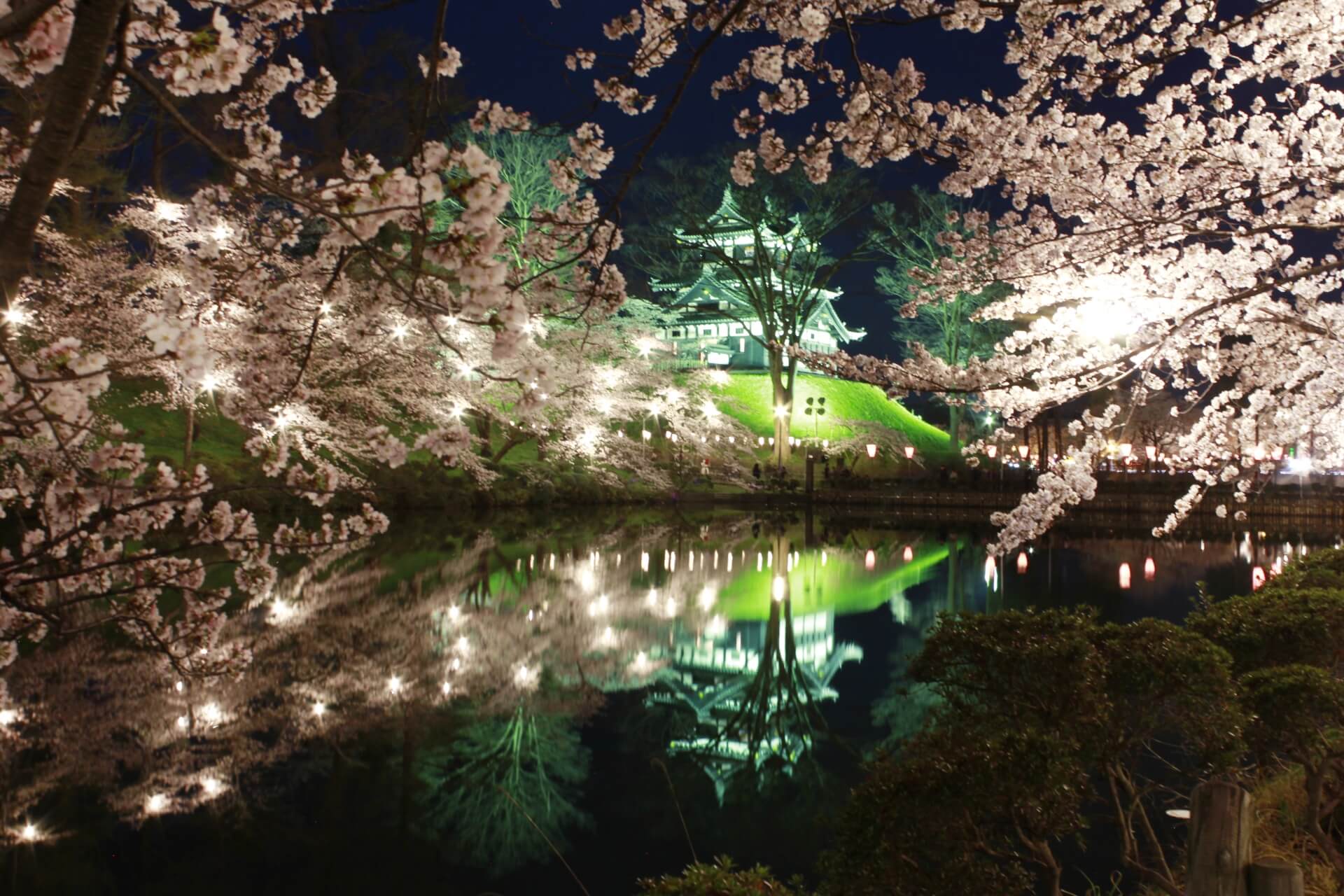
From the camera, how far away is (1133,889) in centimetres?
425

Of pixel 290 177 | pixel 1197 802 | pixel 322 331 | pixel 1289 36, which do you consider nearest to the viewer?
pixel 1197 802

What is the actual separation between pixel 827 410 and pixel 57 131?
46.3 m

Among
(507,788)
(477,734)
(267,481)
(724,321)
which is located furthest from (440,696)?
(724,321)

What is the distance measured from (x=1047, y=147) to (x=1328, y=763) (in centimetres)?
509

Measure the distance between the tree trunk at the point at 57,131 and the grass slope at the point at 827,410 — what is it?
1632 inches

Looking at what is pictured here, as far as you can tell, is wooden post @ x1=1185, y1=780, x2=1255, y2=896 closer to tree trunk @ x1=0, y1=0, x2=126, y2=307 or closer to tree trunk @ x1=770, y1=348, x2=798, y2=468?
tree trunk @ x1=0, y1=0, x2=126, y2=307

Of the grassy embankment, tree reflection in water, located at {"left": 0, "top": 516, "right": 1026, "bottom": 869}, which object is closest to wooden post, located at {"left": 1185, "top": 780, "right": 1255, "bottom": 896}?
tree reflection in water, located at {"left": 0, "top": 516, "right": 1026, "bottom": 869}

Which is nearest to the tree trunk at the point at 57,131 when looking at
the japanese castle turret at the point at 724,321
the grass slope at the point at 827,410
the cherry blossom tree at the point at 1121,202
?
the cherry blossom tree at the point at 1121,202

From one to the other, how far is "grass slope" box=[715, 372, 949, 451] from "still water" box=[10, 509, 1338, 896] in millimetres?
31680

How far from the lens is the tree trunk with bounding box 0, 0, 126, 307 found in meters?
1.93

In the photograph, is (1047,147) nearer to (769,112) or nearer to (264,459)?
(769,112)

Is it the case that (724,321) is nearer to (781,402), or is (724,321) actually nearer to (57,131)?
(781,402)

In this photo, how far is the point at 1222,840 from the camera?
2270 millimetres

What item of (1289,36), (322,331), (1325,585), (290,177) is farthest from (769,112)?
(322,331)
